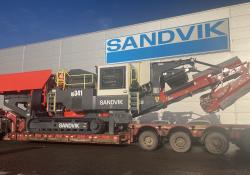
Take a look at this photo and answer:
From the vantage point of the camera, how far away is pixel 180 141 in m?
13.4

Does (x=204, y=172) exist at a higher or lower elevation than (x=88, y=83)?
lower

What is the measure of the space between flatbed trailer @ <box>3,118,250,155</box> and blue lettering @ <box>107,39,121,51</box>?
11373 millimetres

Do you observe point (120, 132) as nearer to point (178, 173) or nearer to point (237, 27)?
point (178, 173)

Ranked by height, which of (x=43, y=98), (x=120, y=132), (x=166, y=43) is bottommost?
(x=120, y=132)

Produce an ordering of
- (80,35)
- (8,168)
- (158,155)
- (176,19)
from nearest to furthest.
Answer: (8,168) < (158,155) < (176,19) < (80,35)

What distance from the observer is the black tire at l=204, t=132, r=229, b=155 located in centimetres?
1245

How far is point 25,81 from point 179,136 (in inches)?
375

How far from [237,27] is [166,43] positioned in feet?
17.3

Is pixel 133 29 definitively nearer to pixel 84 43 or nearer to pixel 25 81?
pixel 84 43

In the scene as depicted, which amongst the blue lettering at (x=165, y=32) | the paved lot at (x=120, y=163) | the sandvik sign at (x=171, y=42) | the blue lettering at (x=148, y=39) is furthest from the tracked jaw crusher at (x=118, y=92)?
the blue lettering at (x=148, y=39)

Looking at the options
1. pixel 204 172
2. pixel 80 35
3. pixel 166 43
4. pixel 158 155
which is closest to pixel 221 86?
pixel 158 155

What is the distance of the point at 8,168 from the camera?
31.8 ft

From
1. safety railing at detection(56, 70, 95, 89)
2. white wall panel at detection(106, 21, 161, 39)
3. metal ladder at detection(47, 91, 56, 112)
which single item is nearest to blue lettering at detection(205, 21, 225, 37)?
white wall panel at detection(106, 21, 161, 39)

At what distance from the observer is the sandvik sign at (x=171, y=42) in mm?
21016
